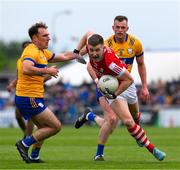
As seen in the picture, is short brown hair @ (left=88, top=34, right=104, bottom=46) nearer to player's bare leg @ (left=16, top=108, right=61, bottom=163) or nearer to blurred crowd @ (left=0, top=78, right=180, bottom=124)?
player's bare leg @ (left=16, top=108, right=61, bottom=163)

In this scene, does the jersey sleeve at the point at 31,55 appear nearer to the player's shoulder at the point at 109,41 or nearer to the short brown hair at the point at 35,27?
the short brown hair at the point at 35,27

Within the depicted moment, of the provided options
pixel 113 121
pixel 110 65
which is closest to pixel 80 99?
pixel 113 121

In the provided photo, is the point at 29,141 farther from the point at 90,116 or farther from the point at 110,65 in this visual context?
the point at 90,116

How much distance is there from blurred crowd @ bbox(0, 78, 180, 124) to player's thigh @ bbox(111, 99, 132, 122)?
23.4 metres

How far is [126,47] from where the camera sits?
15.6 meters

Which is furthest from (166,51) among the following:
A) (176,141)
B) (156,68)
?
(176,141)

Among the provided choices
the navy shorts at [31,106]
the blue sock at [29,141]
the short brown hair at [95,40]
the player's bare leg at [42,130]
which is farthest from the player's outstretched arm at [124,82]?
the blue sock at [29,141]

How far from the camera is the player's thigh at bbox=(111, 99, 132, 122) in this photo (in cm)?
1436

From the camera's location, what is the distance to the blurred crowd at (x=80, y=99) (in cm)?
3853

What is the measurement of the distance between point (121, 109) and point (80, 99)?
24.8 metres

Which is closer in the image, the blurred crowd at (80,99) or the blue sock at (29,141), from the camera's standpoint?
Answer: the blue sock at (29,141)

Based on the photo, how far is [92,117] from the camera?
641 inches

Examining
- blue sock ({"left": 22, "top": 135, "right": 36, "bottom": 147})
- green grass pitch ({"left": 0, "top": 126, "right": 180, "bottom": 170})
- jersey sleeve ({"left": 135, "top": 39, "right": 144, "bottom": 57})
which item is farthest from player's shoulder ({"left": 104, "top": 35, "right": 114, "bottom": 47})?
blue sock ({"left": 22, "top": 135, "right": 36, "bottom": 147})

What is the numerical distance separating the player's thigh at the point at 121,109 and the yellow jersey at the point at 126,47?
1.15 m
